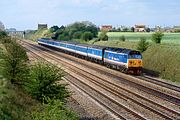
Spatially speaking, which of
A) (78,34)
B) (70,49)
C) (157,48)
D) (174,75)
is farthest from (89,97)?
(78,34)

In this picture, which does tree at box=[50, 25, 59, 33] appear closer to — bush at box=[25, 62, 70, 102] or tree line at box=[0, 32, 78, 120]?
tree line at box=[0, 32, 78, 120]

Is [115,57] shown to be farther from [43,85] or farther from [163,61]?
[43,85]

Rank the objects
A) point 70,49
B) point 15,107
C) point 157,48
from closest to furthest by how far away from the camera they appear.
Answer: point 15,107 → point 157,48 → point 70,49

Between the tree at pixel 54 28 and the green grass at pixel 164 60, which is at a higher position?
the tree at pixel 54 28

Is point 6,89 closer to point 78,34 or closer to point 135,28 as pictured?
point 78,34

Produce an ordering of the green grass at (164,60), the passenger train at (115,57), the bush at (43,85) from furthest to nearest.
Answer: the passenger train at (115,57)
the green grass at (164,60)
the bush at (43,85)

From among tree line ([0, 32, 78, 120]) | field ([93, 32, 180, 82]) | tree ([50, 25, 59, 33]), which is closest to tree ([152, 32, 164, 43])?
field ([93, 32, 180, 82])

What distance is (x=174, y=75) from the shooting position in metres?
40.6

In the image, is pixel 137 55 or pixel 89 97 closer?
pixel 89 97

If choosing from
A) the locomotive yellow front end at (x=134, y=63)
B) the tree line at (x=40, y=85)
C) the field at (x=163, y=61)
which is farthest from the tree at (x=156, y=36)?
the tree line at (x=40, y=85)

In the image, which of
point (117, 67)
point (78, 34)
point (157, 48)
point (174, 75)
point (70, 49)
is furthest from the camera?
point (78, 34)

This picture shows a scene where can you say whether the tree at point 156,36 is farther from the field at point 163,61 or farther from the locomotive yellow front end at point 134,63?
the locomotive yellow front end at point 134,63

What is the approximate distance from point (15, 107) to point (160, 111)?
8.96 metres

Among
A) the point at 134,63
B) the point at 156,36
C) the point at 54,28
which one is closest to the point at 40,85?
the point at 134,63
